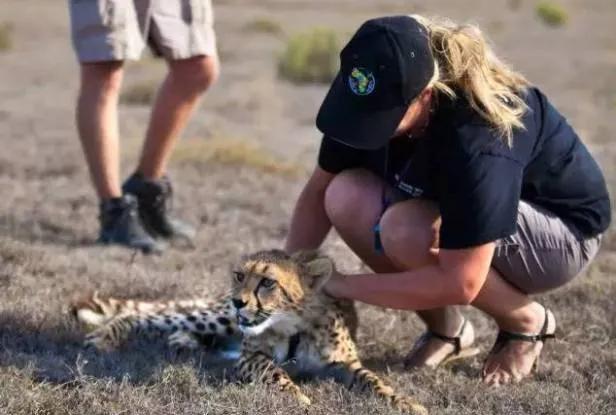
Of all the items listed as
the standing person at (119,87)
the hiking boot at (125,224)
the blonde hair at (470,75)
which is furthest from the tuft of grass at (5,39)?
the blonde hair at (470,75)

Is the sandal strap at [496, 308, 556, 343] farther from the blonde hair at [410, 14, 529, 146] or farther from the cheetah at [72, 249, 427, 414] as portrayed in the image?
the blonde hair at [410, 14, 529, 146]

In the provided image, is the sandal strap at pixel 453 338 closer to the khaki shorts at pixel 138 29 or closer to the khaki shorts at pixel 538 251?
the khaki shorts at pixel 538 251

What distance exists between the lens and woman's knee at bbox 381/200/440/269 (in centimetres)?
415

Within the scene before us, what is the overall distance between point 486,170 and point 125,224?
2974mm

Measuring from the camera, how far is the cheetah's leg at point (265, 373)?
4082mm

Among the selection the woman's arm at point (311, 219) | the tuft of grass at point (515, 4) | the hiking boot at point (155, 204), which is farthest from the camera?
the tuft of grass at point (515, 4)

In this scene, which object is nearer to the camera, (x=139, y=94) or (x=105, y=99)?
(x=105, y=99)

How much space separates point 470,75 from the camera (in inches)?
154

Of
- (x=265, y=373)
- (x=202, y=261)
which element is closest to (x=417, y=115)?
(x=265, y=373)

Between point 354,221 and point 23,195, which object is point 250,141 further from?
point 354,221

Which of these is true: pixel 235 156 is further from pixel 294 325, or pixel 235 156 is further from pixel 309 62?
pixel 309 62

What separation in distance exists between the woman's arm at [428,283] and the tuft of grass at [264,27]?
62.2 ft

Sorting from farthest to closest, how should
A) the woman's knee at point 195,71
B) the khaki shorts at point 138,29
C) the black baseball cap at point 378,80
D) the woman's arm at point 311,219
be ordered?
the woman's knee at point 195,71
the khaki shorts at point 138,29
the woman's arm at point 311,219
the black baseball cap at point 378,80

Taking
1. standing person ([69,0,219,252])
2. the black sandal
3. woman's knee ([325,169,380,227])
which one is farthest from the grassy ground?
woman's knee ([325,169,380,227])
